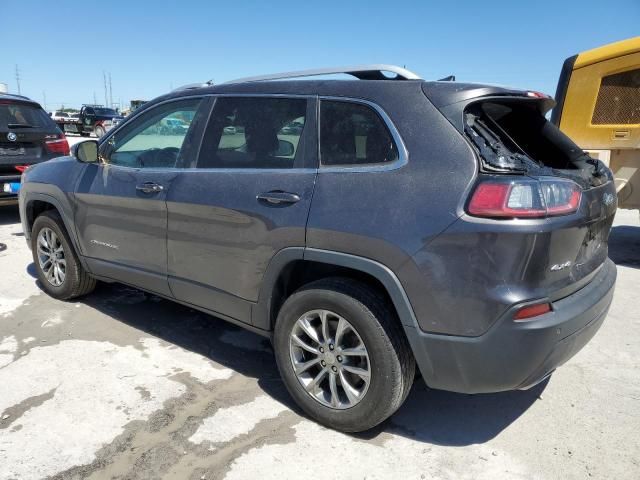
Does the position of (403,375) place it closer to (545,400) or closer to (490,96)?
(545,400)

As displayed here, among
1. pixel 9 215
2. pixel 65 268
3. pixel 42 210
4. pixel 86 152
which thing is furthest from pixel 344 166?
pixel 9 215

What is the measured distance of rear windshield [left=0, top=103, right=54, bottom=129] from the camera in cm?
724

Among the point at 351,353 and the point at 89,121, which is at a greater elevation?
the point at 89,121

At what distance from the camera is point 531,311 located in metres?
2.18

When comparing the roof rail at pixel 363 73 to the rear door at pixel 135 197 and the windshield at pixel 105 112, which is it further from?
the windshield at pixel 105 112

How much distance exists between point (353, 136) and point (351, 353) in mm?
1092

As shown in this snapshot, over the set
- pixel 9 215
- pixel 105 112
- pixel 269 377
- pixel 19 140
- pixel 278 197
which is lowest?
pixel 269 377

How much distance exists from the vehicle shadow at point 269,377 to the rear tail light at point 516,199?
1.29m

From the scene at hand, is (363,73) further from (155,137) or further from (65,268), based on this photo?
(65,268)

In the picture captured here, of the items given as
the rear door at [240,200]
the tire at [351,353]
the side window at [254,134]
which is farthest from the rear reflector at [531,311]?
the side window at [254,134]

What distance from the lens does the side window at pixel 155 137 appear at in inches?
136

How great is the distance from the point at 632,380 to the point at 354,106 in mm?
2497

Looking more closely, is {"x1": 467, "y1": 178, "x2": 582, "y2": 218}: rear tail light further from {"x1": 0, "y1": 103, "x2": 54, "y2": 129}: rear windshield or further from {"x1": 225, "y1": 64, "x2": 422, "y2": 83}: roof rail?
{"x1": 0, "y1": 103, "x2": 54, "y2": 129}: rear windshield

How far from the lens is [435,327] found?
2.31 meters
